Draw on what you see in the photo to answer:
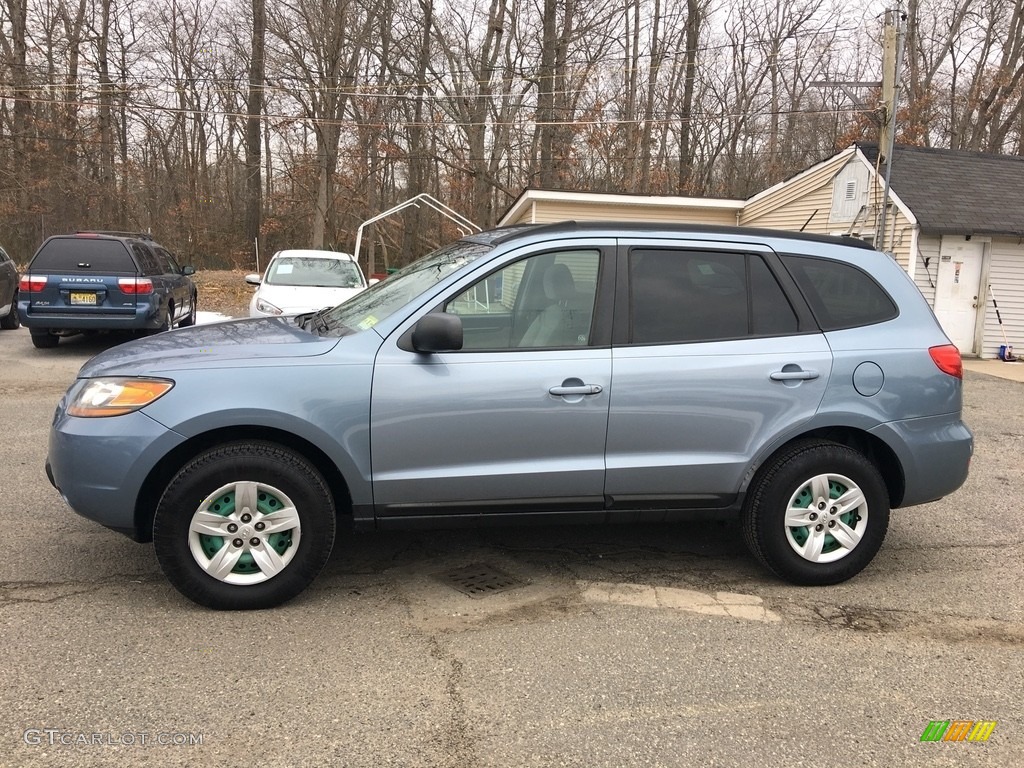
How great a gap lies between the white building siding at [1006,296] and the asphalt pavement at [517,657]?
12.4 meters

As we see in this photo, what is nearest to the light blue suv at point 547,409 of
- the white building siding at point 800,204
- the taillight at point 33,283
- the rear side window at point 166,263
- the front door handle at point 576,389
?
the front door handle at point 576,389

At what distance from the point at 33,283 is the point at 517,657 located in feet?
32.8

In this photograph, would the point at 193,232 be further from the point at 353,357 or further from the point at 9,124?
the point at 353,357

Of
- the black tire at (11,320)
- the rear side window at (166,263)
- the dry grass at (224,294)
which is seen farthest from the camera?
the dry grass at (224,294)

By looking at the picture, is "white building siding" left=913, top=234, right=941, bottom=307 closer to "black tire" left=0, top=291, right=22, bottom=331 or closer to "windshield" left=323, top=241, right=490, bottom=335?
"windshield" left=323, top=241, right=490, bottom=335

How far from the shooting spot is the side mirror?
134 inches

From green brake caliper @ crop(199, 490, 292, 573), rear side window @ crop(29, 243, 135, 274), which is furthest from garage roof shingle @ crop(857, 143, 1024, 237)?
green brake caliper @ crop(199, 490, 292, 573)

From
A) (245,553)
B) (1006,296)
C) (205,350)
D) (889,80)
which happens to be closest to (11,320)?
(205,350)

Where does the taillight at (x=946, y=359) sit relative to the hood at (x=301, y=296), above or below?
below

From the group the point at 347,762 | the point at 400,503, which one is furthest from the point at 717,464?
the point at 347,762

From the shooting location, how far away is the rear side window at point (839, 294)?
396cm

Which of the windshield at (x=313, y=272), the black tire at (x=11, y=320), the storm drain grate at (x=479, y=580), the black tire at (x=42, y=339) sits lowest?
the storm drain grate at (x=479, y=580)

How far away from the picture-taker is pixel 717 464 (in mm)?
3773

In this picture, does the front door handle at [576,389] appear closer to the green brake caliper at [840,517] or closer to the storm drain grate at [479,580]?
the storm drain grate at [479,580]
